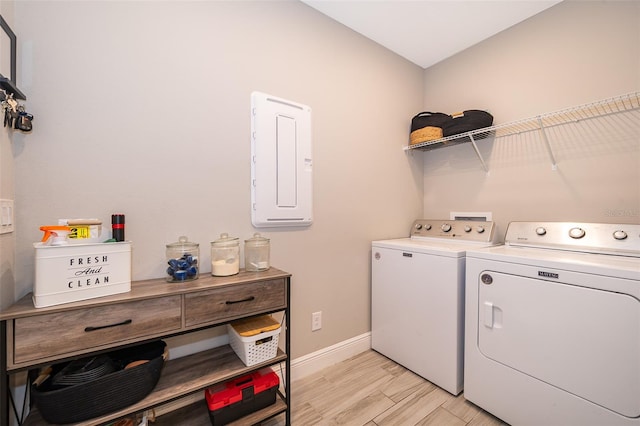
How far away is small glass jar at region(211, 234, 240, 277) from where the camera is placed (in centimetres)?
131

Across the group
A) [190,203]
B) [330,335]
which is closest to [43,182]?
[190,203]

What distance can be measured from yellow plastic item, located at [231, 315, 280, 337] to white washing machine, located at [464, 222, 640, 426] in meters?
1.13

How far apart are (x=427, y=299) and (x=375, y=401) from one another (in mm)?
679

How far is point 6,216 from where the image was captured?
3.17 feet

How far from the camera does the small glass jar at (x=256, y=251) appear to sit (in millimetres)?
1452

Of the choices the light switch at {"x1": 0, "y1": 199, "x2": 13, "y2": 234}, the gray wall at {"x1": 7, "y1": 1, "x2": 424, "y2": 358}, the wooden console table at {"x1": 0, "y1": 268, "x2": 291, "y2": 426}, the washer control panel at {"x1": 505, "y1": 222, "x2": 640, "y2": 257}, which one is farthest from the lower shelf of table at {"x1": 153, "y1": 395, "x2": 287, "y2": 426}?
the washer control panel at {"x1": 505, "y1": 222, "x2": 640, "y2": 257}

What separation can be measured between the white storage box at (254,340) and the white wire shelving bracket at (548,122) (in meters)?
1.82

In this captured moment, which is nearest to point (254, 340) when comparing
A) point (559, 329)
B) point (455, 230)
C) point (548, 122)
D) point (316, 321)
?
point (316, 321)

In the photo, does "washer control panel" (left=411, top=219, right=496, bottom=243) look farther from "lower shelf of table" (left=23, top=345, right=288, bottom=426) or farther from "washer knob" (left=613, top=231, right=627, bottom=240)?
"lower shelf of table" (left=23, top=345, right=288, bottom=426)

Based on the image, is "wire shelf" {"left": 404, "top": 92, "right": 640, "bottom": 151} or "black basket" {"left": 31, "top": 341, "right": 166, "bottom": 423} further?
"wire shelf" {"left": 404, "top": 92, "right": 640, "bottom": 151}

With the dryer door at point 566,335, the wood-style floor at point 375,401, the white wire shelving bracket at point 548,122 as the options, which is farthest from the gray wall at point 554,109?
the wood-style floor at point 375,401

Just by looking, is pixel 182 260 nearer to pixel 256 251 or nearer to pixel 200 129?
pixel 256 251

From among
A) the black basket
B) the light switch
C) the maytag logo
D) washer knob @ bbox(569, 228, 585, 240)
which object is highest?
the light switch

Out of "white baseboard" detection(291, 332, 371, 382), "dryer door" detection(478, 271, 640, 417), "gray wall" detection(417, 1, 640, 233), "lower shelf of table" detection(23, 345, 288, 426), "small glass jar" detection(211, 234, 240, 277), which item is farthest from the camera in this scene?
"white baseboard" detection(291, 332, 371, 382)
